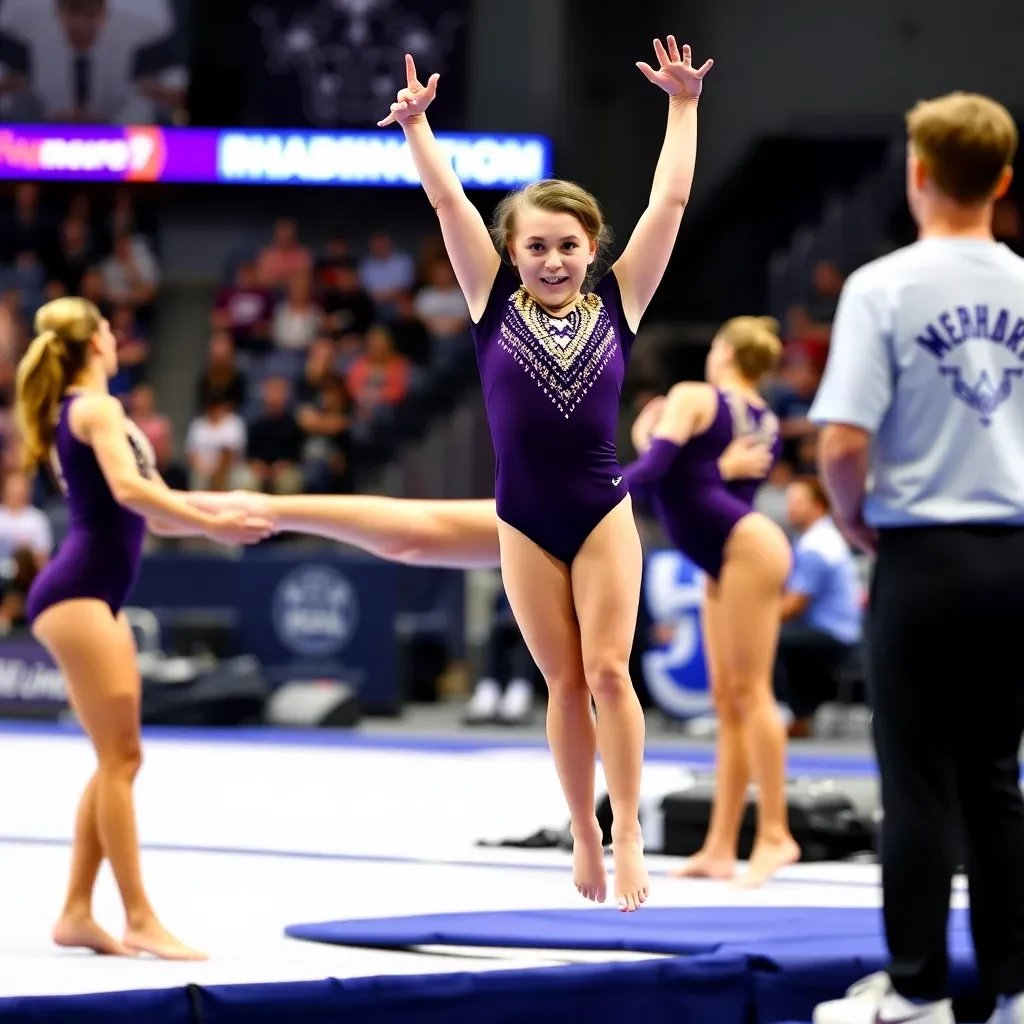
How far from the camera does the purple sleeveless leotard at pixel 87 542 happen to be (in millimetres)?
4531

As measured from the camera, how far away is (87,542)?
4.57 meters

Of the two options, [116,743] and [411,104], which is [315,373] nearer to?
[116,743]

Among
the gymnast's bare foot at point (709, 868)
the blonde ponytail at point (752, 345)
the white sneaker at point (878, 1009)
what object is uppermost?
the blonde ponytail at point (752, 345)

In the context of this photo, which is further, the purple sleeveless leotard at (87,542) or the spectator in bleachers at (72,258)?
the spectator in bleachers at (72,258)

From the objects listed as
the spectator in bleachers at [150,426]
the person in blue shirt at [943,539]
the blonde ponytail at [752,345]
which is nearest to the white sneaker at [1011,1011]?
the person in blue shirt at [943,539]

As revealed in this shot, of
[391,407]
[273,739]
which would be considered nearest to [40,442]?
[273,739]

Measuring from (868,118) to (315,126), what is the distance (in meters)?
5.11

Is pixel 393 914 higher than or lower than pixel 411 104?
lower

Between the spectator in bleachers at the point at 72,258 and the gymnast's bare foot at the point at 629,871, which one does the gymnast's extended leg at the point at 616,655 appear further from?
the spectator in bleachers at the point at 72,258

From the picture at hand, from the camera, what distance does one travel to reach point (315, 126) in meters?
15.1

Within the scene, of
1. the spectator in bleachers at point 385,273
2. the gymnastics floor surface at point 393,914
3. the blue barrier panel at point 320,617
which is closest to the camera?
the gymnastics floor surface at point 393,914

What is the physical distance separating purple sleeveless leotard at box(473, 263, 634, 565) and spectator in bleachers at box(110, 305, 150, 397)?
1195 centimetres

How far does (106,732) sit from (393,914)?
1.02 metres

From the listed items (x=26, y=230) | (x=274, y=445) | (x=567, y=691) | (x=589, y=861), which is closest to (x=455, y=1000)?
(x=589, y=861)
